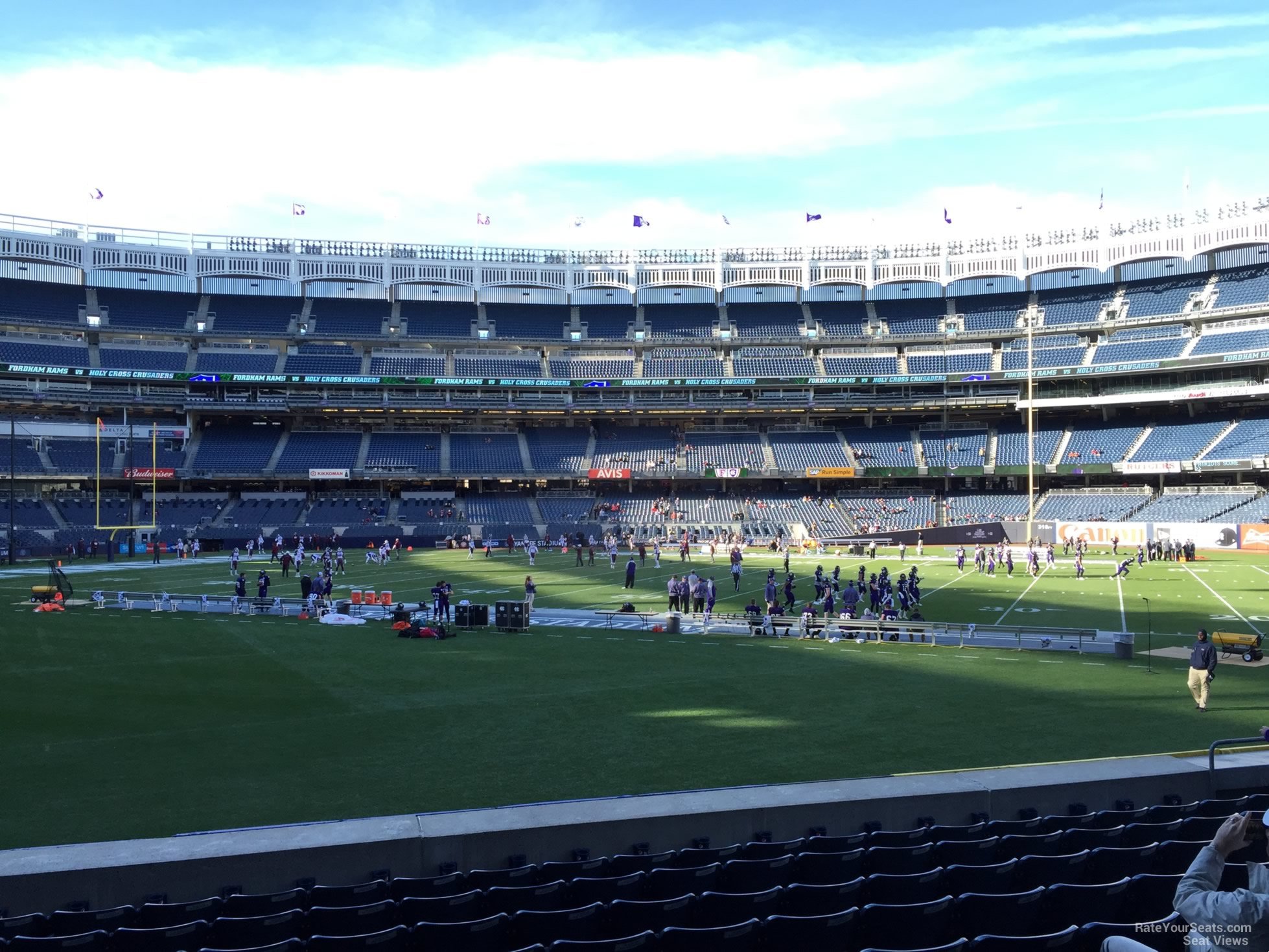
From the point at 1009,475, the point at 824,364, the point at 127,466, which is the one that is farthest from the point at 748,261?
the point at 127,466

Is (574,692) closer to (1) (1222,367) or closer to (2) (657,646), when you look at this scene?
(2) (657,646)

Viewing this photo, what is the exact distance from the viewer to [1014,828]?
326 inches

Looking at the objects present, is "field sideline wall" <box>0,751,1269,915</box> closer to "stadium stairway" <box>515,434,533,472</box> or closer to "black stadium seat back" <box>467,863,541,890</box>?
"black stadium seat back" <box>467,863,541,890</box>

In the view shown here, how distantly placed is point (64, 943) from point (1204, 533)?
6290 cm

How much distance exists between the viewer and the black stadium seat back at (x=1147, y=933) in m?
5.12

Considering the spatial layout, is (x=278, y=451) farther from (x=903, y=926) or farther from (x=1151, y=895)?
(x=1151, y=895)

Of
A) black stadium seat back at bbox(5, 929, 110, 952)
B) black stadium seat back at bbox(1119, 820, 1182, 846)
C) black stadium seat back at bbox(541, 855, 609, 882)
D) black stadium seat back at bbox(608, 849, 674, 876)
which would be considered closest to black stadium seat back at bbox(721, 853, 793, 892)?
black stadium seat back at bbox(608, 849, 674, 876)

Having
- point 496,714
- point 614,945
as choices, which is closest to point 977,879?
point 614,945

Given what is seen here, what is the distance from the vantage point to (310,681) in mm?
19438

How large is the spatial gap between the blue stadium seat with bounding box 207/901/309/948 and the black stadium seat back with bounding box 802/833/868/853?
3903mm

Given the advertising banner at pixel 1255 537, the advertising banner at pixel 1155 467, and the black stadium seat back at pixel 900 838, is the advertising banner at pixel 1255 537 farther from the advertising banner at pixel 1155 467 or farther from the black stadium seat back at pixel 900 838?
the black stadium seat back at pixel 900 838

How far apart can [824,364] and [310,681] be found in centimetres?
6618

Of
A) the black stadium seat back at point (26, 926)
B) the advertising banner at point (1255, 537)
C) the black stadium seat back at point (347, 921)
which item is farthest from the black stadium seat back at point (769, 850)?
the advertising banner at point (1255, 537)

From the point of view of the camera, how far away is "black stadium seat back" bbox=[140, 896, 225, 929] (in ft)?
20.9
